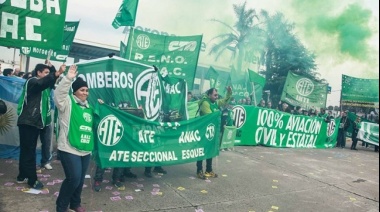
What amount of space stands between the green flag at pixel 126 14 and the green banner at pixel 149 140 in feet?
13.1

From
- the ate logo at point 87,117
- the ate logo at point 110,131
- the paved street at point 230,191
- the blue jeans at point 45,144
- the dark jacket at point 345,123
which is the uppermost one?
the dark jacket at point 345,123

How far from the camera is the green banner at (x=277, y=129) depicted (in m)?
10.4

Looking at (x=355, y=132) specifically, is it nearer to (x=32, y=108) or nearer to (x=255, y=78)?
(x=255, y=78)

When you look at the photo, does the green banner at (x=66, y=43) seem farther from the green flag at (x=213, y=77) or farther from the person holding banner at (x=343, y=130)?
the person holding banner at (x=343, y=130)

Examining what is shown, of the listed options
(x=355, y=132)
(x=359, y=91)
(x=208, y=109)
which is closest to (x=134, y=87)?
(x=208, y=109)

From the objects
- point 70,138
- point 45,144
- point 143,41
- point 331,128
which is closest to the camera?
point 70,138

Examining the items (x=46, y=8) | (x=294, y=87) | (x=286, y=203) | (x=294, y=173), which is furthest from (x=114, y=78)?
(x=294, y=87)

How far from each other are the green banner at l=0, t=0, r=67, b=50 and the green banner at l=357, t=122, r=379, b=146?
13531 mm

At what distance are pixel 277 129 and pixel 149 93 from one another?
6.81 metres

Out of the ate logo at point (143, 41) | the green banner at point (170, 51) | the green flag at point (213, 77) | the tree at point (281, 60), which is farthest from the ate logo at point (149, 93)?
the tree at point (281, 60)

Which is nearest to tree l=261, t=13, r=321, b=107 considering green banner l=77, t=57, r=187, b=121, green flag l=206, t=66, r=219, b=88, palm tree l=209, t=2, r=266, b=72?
palm tree l=209, t=2, r=266, b=72

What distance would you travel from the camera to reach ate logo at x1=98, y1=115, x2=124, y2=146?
4316 millimetres

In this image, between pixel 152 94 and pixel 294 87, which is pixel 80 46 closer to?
pixel 294 87

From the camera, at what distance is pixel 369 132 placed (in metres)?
13.8
